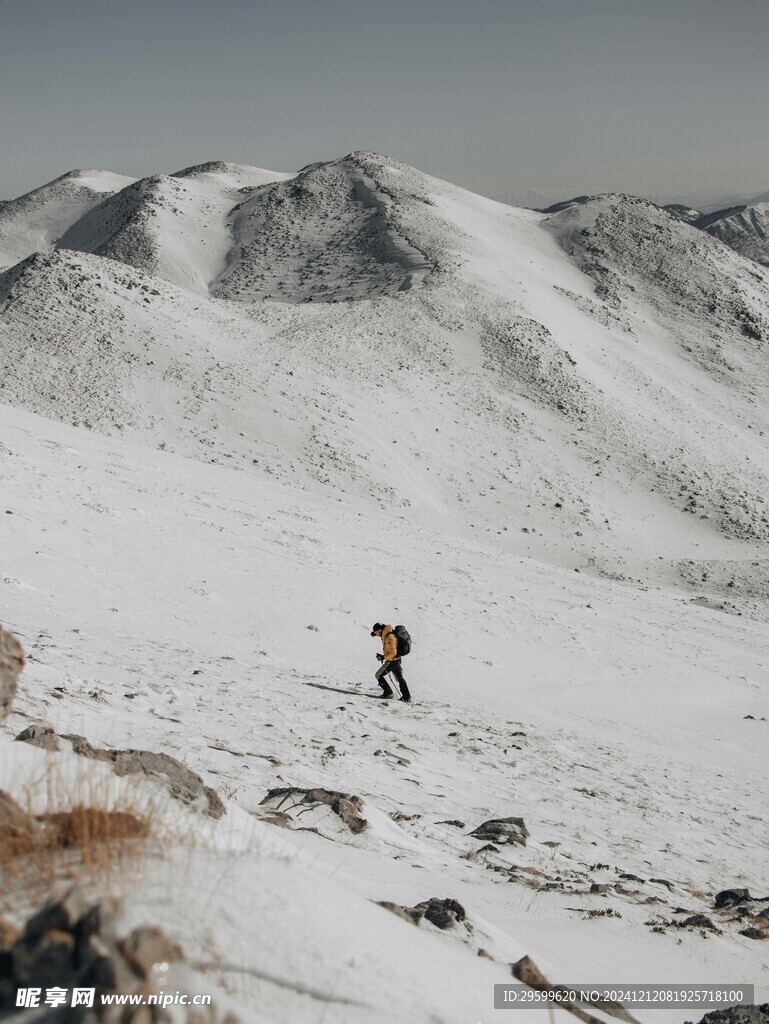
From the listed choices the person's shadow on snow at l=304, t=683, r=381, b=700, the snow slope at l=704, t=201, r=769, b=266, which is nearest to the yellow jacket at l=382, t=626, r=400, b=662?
the person's shadow on snow at l=304, t=683, r=381, b=700

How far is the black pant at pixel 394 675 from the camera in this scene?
506 inches

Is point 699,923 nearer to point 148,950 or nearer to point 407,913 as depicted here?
point 407,913

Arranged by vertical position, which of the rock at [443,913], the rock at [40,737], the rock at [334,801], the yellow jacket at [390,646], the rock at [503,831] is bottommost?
the rock at [503,831]

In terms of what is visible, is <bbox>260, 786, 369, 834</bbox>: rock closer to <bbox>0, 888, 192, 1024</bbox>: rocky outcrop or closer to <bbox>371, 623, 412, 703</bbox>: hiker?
<bbox>0, 888, 192, 1024</bbox>: rocky outcrop

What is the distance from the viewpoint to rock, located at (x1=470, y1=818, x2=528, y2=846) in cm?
773

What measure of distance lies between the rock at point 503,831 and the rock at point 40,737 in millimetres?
4315

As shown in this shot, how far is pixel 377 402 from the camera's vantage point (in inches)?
1652

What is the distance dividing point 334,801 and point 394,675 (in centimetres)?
598

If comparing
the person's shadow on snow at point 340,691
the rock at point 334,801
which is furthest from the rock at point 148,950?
the person's shadow on snow at point 340,691

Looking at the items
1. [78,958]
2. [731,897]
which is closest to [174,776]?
[78,958]

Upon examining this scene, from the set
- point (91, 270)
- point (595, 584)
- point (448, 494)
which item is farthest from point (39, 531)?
point (91, 270)

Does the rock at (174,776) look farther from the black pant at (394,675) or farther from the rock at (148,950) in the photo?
the black pant at (394,675)

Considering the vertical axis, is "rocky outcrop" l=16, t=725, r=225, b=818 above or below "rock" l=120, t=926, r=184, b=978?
below

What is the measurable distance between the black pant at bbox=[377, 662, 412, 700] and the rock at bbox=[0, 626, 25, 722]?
8.53 m
